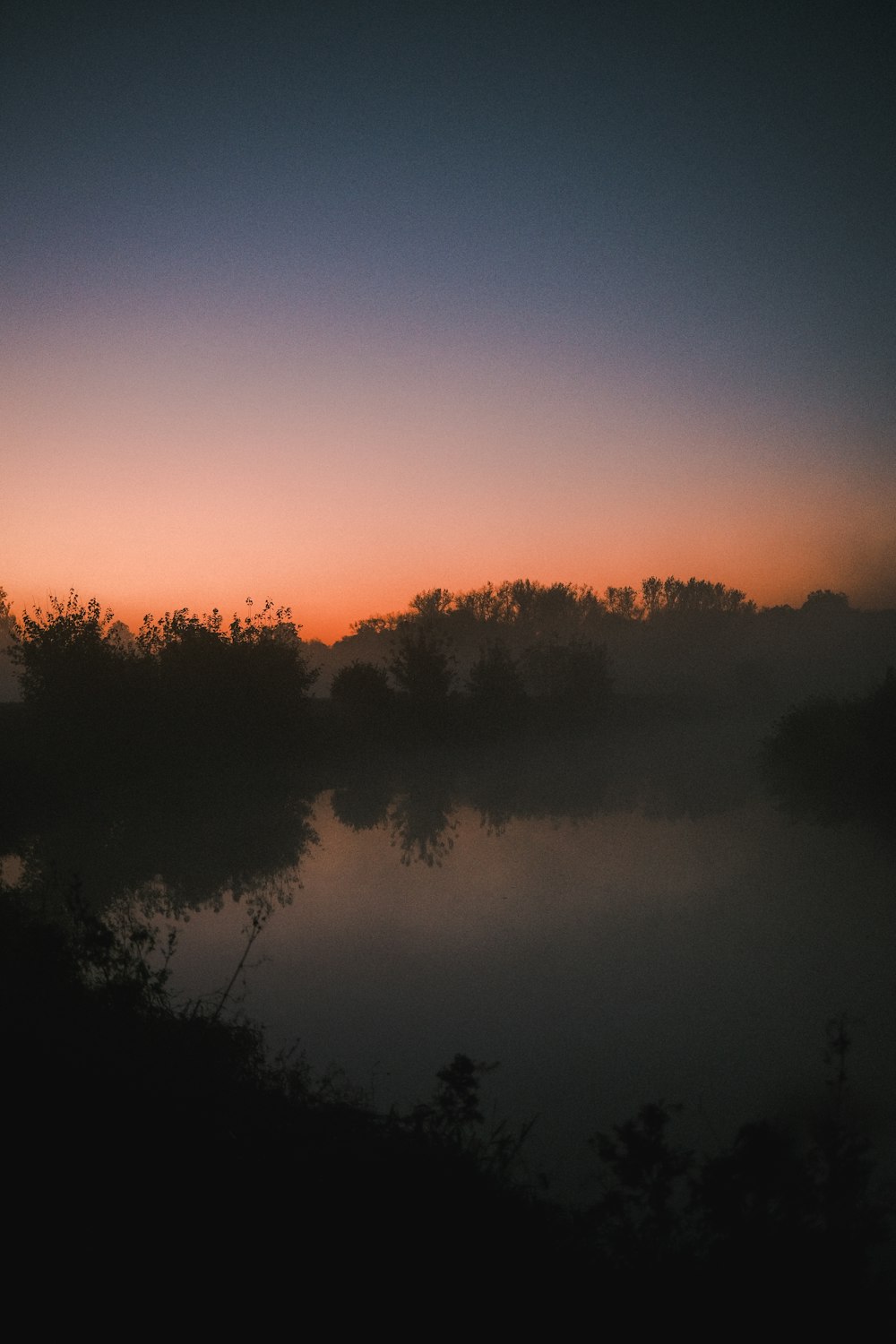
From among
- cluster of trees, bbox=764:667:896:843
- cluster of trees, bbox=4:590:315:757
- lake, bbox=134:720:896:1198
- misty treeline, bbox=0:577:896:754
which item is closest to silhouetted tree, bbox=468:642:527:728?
misty treeline, bbox=0:577:896:754

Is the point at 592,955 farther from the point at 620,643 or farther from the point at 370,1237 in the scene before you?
the point at 620,643

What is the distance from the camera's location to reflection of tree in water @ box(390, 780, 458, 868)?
22750 mm

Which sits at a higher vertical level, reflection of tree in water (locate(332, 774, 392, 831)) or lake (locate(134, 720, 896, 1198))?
lake (locate(134, 720, 896, 1198))

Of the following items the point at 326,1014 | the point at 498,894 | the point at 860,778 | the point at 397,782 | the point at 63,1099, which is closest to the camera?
the point at 63,1099

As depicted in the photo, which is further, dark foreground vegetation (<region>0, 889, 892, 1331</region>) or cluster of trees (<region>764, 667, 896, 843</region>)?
cluster of trees (<region>764, 667, 896, 843</region>)

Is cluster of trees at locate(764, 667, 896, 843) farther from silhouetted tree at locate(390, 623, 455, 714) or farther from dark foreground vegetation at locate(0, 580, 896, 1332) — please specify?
silhouetted tree at locate(390, 623, 455, 714)

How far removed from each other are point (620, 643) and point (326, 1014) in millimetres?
95946

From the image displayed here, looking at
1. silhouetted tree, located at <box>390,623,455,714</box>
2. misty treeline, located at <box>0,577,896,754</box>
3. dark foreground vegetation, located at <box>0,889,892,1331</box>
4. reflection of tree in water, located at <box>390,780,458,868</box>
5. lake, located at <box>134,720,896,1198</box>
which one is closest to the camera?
dark foreground vegetation, located at <box>0,889,892,1331</box>

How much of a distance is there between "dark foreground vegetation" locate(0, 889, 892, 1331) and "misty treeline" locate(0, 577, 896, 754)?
3380 centimetres

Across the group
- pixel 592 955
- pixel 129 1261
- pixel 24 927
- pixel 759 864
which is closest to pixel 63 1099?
pixel 129 1261

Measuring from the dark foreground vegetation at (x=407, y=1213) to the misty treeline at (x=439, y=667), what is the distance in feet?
111

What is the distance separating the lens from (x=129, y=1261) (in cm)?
318

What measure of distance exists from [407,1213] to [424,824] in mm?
24353

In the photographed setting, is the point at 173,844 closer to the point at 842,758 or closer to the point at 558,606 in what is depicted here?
the point at 842,758
